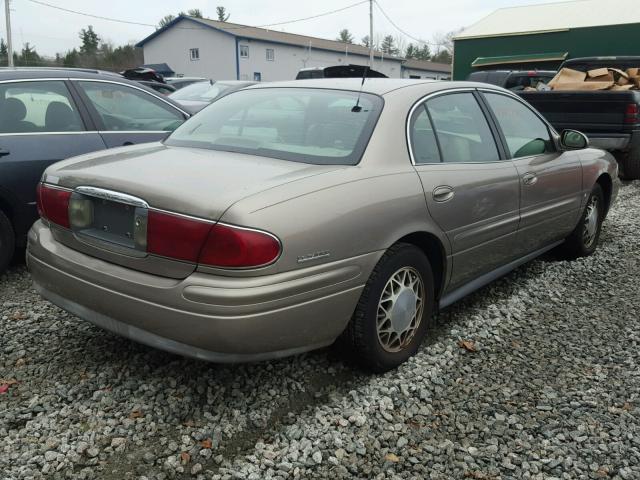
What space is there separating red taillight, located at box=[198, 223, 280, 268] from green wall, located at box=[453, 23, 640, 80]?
25.6 metres

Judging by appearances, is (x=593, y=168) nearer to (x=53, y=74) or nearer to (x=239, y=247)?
(x=239, y=247)

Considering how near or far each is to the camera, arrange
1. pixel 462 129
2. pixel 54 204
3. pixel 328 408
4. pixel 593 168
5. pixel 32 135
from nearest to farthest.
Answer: pixel 328 408
pixel 54 204
pixel 462 129
pixel 32 135
pixel 593 168

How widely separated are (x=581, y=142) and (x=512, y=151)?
86 centimetres

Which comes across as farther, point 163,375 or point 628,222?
point 628,222

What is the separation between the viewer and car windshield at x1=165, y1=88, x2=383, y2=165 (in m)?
2.94

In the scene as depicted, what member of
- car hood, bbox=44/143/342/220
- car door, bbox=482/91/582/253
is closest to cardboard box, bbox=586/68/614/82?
car door, bbox=482/91/582/253

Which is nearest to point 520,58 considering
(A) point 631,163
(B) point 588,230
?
(A) point 631,163

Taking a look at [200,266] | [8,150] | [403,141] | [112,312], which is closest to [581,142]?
[403,141]

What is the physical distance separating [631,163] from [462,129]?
6010 mm

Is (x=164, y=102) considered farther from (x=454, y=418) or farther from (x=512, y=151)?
(x=454, y=418)

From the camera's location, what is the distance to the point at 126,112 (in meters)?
4.95

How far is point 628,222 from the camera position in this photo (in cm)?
633

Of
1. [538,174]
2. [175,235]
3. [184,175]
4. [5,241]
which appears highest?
[184,175]

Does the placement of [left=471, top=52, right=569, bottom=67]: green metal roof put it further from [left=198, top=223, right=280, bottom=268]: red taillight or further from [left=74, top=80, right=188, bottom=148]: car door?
[left=198, top=223, right=280, bottom=268]: red taillight
